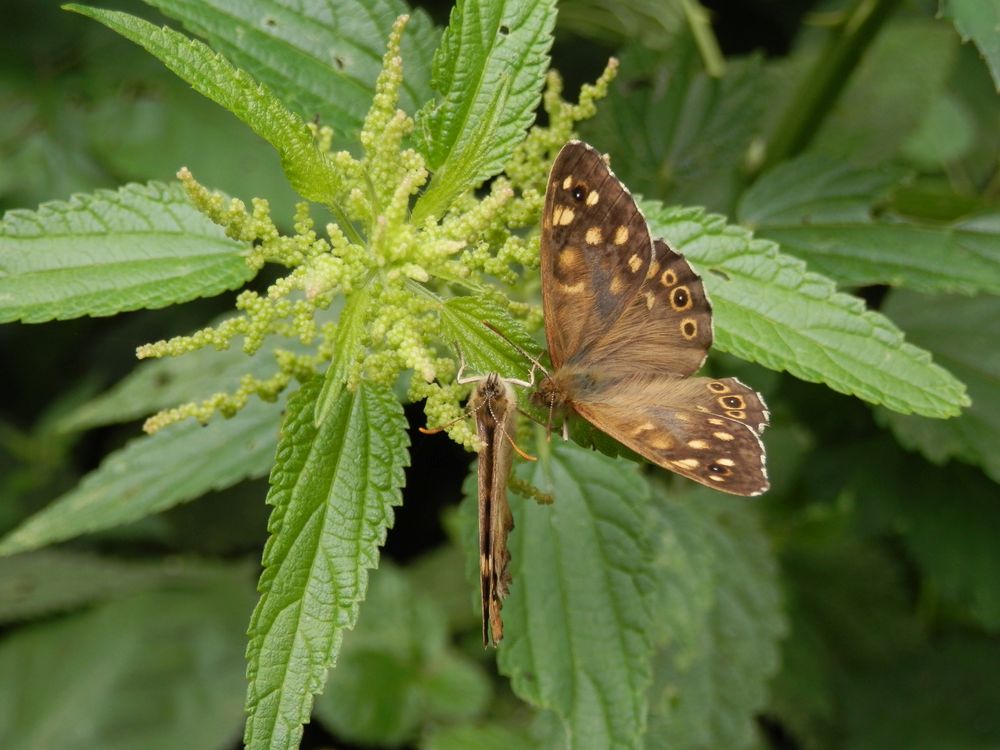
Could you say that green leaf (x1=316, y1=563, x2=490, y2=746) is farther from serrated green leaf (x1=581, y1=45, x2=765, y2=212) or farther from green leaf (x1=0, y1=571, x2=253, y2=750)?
serrated green leaf (x1=581, y1=45, x2=765, y2=212)

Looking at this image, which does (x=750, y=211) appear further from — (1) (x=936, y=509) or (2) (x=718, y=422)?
(1) (x=936, y=509)

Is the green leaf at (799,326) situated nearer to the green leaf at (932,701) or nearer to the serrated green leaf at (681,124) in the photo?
the serrated green leaf at (681,124)

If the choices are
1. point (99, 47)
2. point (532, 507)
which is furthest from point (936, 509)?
point (99, 47)

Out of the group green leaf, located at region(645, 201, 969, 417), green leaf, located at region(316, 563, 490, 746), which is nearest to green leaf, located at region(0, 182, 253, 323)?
green leaf, located at region(645, 201, 969, 417)

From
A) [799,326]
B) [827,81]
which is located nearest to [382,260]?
[799,326]

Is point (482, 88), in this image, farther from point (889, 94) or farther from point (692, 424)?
point (889, 94)

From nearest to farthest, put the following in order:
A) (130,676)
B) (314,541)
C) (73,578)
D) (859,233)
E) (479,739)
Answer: (314,541) → (859,233) → (479,739) → (130,676) → (73,578)
